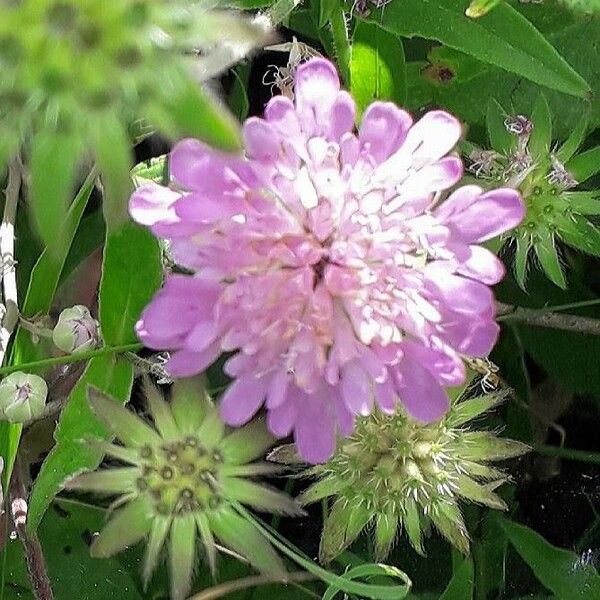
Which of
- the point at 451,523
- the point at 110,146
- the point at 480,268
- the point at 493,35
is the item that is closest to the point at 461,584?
Answer: the point at 451,523

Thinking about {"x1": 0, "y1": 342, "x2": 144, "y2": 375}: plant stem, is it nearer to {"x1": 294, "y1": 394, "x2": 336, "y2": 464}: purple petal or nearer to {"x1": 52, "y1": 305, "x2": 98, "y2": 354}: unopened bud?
{"x1": 52, "y1": 305, "x2": 98, "y2": 354}: unopened bud

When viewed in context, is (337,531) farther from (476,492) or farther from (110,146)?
(110,146)

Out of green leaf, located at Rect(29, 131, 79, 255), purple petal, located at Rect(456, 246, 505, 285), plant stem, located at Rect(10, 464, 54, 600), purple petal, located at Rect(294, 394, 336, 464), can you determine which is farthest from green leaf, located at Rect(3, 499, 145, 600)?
green leaf, located at Rect(29, 131, 79, 255)

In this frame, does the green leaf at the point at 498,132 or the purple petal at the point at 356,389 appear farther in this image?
the green leaf at the point at 498,132

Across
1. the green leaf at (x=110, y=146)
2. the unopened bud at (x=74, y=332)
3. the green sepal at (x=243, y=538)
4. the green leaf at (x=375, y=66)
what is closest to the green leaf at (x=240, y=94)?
the green leaf at (x=375, y=66)

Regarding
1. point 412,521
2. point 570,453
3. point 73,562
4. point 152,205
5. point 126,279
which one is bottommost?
point 73,562

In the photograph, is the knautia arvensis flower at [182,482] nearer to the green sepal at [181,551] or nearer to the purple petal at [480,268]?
the green sepal at [181,551]

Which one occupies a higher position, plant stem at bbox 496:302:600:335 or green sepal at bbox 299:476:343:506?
→ plant stem at bbox 496:302:600:335
